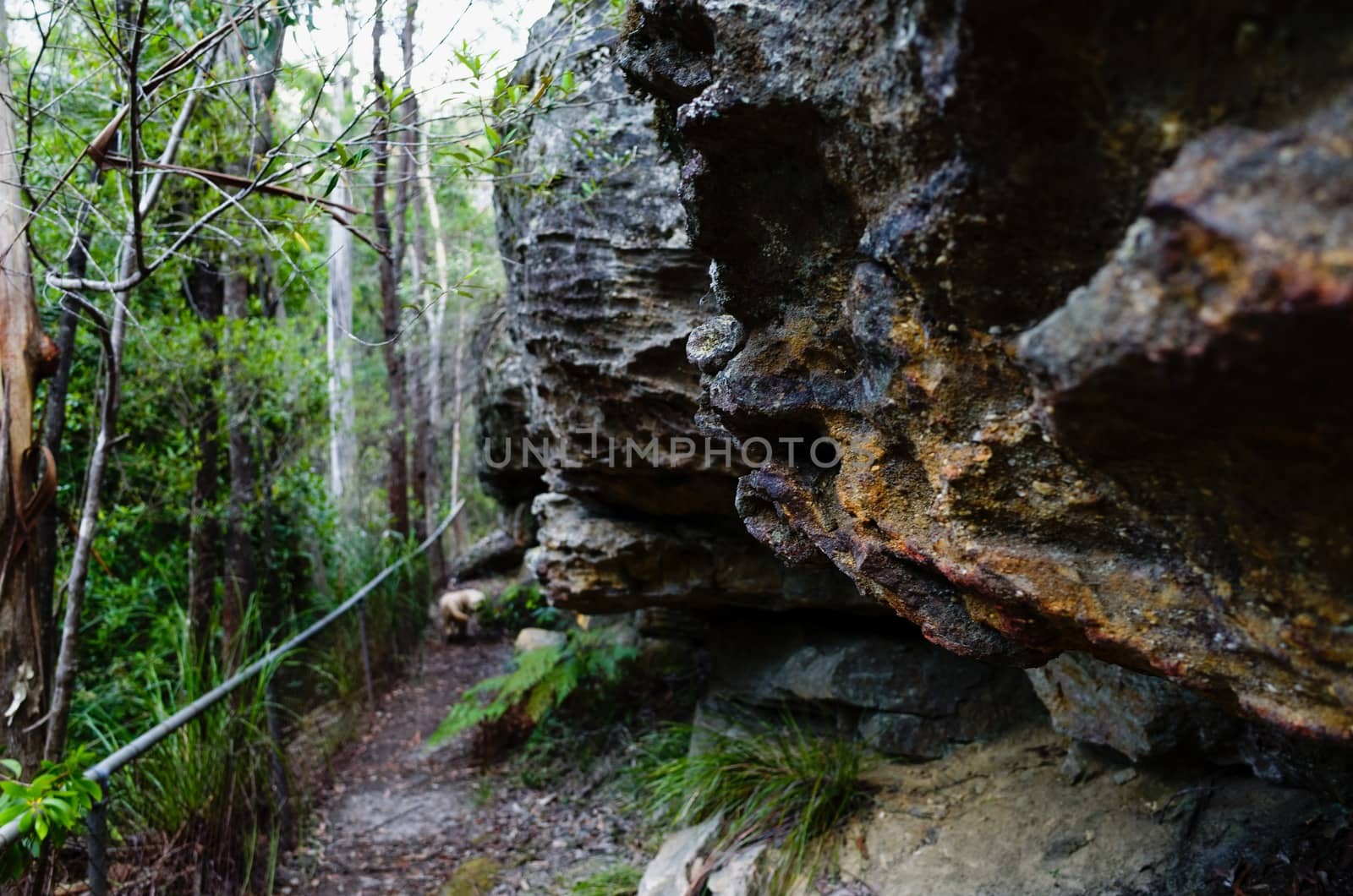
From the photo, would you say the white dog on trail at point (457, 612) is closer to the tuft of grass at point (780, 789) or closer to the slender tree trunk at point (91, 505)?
the tuft of grass at point (780, 789)

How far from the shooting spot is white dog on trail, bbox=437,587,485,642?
28.7 feet

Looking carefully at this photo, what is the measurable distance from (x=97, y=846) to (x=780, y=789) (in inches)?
101

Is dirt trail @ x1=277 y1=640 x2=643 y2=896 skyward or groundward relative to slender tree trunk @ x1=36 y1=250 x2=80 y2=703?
groundward

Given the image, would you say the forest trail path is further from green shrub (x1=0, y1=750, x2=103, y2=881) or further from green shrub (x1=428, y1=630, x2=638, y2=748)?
green shrub (x1=0, y1=750, x2=103, y2=881)

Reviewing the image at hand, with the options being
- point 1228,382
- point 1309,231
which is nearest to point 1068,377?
point 1228,382

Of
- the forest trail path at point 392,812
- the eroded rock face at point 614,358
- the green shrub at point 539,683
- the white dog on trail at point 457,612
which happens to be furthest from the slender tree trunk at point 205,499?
the white dog on trail at point 457,612

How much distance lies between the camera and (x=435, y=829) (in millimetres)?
5039

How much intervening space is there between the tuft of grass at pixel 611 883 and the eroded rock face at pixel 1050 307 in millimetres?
2633

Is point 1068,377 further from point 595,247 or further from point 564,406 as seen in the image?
point 564,406

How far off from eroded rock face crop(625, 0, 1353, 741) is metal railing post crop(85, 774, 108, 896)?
8.51ft

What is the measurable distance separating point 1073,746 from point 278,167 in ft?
12.1

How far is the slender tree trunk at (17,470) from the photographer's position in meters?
2.92

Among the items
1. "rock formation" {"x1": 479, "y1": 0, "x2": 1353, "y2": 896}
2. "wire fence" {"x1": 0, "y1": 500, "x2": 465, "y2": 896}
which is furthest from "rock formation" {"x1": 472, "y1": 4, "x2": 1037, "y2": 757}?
"wire fence" {"x1": 0, "y1": 500, "x2": 465, "y2": 896}

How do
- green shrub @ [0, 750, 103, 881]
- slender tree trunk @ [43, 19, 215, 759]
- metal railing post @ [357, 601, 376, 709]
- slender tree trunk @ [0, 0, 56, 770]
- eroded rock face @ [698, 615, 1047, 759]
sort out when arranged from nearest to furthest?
green shrub @ [0, 750, 103, 881], slender tree trunk @ [0, 0, 56, 770], slender tree trunk @ [43, 19, 215, 759], eroded rock face @ [698, 615, 1047, 759], metal railing post @ [357, 601, 376, 709]
